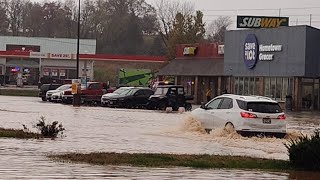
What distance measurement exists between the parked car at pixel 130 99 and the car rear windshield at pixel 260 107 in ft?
83.1

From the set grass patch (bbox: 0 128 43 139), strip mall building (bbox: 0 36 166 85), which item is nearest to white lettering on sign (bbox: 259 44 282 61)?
strip mall building (bbox: 0 36 166 85)

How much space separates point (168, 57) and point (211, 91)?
2081 cm

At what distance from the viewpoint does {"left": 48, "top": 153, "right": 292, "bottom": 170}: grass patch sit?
14034 millimetres

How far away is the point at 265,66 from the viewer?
5997cm

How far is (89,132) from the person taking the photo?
23.3 metres

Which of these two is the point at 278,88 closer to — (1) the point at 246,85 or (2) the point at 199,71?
(1) the point at 246,85

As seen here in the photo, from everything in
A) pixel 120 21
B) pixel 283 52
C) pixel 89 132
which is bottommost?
pixel 89 132

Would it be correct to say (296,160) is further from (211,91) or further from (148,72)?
(148,72)

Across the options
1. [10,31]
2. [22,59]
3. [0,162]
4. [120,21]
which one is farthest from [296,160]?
[10,31]

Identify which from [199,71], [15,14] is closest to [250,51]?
[199,71]

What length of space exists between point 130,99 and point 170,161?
3424cm

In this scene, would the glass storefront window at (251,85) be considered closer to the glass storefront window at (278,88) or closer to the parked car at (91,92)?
the glass storefront window at (278,88)

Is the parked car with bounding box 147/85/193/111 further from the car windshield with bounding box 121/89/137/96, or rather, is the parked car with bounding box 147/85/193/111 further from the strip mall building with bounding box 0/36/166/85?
the strip mall building with bounding box 0/36/166/85

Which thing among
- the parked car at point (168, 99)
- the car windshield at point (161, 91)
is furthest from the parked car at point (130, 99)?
the parked car at point (168, 99)
